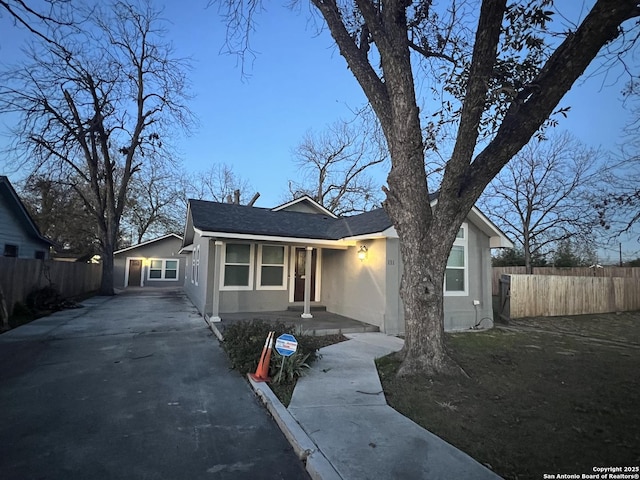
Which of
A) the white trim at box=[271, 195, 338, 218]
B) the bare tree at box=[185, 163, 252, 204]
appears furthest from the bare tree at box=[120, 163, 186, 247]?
the white trim at box=[271, 195, 338, 218]

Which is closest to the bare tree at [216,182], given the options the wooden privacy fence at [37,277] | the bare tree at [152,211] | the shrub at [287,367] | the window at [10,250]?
the bare tree at [152,211]

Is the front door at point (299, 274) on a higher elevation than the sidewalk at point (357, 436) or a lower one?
higher

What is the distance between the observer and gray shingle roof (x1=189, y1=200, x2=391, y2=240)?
958 centimetres

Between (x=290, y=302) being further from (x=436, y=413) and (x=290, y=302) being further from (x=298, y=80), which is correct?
(x=436, y=413)

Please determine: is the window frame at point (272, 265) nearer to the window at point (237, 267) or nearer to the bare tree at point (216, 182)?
the window at point (237, 267)

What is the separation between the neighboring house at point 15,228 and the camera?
525 inches

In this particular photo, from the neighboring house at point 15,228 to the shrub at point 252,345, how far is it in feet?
40.9

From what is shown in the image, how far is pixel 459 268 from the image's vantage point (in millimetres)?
10367

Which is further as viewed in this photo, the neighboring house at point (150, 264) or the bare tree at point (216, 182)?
the bare tree at point (216, 182)

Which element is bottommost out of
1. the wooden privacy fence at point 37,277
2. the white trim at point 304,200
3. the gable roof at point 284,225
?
the wooden privacy fence at point 37,277

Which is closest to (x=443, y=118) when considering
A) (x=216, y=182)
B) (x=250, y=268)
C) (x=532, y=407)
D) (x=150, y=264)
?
(x=532, y=407)

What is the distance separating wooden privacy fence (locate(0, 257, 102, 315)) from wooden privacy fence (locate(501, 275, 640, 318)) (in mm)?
16061

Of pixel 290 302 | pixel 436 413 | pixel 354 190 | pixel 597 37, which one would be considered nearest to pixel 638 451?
pixel 436 413

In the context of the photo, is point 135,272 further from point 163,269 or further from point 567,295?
point 567,295
